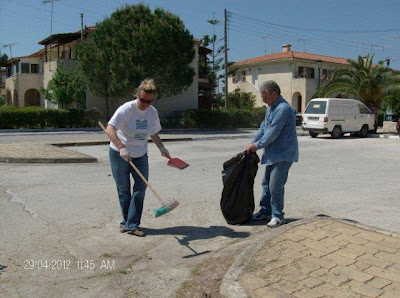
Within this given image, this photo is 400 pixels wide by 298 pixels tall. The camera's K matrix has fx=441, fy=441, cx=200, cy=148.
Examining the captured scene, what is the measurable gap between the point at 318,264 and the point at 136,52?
2455 cm

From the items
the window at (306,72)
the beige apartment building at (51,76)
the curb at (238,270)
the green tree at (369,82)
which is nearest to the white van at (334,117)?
the green tree at (369,82)

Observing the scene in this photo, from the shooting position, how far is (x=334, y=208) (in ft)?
21.9

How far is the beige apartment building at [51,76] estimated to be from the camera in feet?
104

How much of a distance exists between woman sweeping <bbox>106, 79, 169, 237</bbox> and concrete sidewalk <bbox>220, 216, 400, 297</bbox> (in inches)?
59.1

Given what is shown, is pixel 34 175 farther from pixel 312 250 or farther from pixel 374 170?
pixel 374 170

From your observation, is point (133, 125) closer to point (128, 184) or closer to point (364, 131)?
point (128, 184)

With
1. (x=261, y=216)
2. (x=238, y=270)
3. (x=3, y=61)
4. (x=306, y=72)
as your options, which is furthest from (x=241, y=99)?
(x=238, y=270)

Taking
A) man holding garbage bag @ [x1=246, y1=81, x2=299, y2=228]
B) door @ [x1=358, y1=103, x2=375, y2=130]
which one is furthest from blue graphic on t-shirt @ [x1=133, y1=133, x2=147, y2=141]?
door @ [x1=358, y1=103, x2=375, y2=130]

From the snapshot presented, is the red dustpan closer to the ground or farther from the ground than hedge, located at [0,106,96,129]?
closer to the ground

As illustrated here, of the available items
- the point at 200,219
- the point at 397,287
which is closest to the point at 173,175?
the point at 200,219

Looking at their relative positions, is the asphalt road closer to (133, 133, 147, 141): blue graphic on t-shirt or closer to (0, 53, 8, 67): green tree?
(133, 133, 147, 141): blue graphic on t-shirt

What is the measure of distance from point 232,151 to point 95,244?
10.7 meters

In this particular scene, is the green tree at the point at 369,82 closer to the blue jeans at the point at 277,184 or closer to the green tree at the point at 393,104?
the green tree at the point at 393,104

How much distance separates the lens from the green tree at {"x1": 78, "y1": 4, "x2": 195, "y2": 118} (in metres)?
27.1
